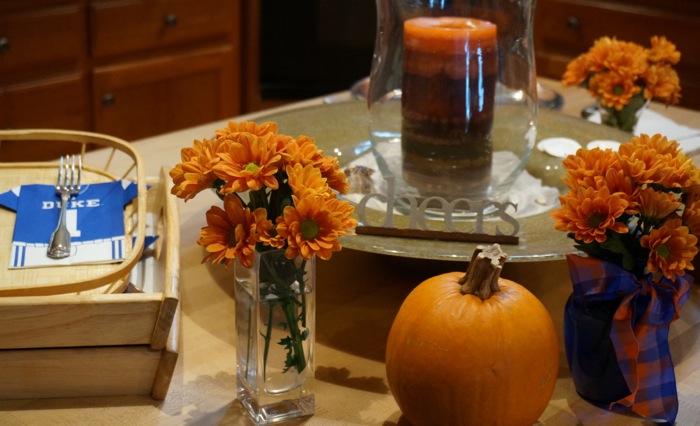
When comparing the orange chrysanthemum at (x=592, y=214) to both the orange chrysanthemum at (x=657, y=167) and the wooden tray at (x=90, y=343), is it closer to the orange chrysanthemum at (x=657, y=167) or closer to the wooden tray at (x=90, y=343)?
the orange chrysanthemum at (x=657, y=167)

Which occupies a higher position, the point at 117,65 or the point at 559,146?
the point at 559,146

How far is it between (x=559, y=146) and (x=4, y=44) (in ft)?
5.20

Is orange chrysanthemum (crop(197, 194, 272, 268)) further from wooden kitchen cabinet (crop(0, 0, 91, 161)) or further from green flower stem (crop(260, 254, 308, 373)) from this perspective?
wooden kitchen cabinet (crop(0, 0, 91, 161))

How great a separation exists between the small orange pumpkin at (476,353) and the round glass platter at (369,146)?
0.51 feet

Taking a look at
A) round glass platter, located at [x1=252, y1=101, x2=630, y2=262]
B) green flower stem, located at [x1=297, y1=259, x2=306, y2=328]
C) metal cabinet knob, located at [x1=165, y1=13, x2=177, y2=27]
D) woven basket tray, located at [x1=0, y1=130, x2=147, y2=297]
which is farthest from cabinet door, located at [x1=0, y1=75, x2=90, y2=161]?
green flower stem, located at [x1=297, y1=259, x2=306, y2=328]

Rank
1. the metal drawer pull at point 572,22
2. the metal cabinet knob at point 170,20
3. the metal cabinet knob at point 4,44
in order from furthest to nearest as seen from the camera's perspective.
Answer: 1. the metal drawer pull at point 572,22
2. the metal cabinet knob at point 170,20
3. the metal cabinet knob at point 4,44

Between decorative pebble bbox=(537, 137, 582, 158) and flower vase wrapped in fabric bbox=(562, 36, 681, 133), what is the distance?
6.3 inches

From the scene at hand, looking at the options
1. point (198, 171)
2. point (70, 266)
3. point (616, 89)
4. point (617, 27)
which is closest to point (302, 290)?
point (198, 171)

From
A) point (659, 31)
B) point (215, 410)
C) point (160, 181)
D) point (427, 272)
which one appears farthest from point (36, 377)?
point (659, 31)

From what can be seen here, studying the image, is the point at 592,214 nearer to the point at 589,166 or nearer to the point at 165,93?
the point at 589,166

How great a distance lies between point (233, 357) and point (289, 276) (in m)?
0.18

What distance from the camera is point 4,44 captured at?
224 centimetres

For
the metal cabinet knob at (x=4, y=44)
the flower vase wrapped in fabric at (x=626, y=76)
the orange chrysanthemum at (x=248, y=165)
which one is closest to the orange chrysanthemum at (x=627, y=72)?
the flower vase wrapped in fabric at (x=626, y=76)

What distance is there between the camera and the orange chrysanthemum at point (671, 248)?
27.3 inches
